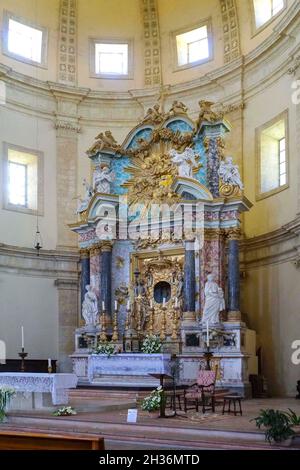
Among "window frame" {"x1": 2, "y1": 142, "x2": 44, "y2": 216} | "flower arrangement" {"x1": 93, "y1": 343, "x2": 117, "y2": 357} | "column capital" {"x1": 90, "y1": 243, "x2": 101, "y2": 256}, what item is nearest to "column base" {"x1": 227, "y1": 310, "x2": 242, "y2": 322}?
"flower arrangement" {"x1": 93, "y1": 343, "x2": 117, "y2": 357}

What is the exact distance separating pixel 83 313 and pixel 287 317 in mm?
5883

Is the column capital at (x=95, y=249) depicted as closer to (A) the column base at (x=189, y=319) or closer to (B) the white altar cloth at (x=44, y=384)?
(A) the column base at (x=189, y=319)

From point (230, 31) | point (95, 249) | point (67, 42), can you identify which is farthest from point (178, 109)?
point (67, 42)

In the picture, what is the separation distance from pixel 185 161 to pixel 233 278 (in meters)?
3.60

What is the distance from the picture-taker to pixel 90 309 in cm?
2002

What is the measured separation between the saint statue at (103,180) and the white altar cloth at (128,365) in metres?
5.09

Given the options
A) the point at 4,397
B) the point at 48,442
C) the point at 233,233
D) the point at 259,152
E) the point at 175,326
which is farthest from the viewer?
the point at 259,152

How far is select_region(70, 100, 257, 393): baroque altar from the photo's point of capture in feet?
58.9

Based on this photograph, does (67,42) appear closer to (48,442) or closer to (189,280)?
(189,280)

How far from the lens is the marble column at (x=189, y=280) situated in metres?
18.4

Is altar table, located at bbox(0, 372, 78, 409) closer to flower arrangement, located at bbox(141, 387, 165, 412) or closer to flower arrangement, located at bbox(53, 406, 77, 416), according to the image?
flower arrangement, located at bbox(53, 406, 77, 416)

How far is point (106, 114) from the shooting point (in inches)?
948

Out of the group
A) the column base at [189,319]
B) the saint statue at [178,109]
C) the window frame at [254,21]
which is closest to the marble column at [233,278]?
the column base at [189,319]

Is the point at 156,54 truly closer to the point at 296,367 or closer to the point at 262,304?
the point at 262,304
